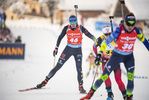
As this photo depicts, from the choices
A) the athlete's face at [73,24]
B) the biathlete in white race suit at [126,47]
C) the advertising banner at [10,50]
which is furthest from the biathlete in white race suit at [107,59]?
the advertising banner at [10,50]

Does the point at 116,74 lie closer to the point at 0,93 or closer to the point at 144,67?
the point at 144,67

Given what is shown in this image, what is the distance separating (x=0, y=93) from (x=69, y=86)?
66.5 inches

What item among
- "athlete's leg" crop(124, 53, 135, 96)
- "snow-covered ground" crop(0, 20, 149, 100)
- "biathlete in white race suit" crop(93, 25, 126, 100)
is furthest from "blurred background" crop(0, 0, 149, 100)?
"athlete's leg" crop(124, 53, 135, 96)

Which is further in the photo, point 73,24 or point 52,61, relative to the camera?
point 52,61

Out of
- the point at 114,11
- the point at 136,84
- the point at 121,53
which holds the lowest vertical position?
the point at 136,84

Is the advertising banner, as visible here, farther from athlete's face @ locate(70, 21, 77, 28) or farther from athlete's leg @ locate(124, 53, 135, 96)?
athlete's leg @ locate(124, 53, 135, 96)

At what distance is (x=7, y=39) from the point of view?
10.0 meters

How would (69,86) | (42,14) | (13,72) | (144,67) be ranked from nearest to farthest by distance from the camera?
(69,86)
(144,67)
(13,72)
(42,14)

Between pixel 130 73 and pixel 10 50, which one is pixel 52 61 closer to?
pixel 10 50

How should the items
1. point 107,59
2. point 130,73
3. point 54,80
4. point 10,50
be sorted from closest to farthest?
point 130,73 < point 107,59 < point 54,80 < point 10,50

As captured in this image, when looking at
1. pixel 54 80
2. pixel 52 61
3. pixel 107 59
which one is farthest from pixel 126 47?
pixel 52 61

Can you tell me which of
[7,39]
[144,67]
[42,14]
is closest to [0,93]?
[144,67]

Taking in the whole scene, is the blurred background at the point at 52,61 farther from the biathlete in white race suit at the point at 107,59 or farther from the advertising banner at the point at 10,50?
the biathlete in white race suit at the point at 107,59

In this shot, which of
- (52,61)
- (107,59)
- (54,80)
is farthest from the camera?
(52,61)
